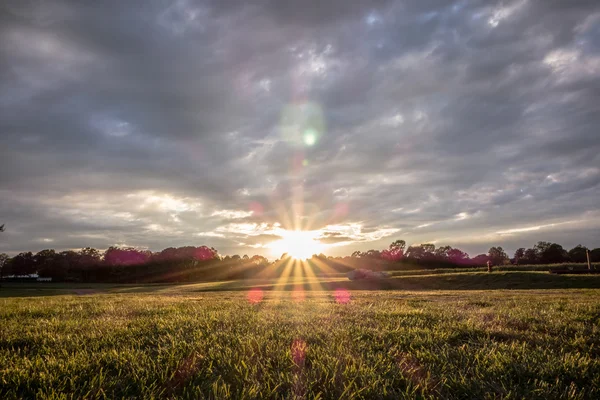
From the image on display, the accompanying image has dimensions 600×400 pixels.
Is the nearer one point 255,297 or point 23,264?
point 255,297

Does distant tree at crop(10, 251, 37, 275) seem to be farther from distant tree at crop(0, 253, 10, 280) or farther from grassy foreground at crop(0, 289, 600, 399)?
grassy foreground at crop(0, 289, 600, 399)

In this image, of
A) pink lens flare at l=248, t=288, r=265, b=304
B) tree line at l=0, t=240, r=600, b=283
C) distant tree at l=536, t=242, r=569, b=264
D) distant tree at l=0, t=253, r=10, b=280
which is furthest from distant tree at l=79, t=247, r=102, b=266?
distant tree at l=536, t=242, r=569, b=264

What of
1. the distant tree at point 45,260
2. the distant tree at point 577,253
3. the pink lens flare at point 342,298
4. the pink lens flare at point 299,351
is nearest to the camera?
the pink lens flare at point 299,351

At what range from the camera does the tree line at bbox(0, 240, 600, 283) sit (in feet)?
300

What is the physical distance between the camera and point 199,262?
110562 mm

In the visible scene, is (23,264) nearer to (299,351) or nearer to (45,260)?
(45,260)

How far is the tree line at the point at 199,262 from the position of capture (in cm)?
9131

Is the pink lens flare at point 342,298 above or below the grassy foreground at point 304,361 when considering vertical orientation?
below

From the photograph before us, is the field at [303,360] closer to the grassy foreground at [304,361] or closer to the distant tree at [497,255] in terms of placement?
the grassy foreground at [304,361]

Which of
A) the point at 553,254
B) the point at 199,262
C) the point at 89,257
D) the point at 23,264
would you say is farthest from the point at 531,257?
the point at 23,264

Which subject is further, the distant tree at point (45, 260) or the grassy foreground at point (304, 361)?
the distant tree at point (45, 260)

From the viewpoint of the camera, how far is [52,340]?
5066 mm

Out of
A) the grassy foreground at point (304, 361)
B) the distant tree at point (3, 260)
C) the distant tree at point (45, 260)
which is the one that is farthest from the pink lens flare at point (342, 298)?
the distant tree at point (3, 260)

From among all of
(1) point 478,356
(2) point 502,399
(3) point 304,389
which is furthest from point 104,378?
(1) point 478,356
